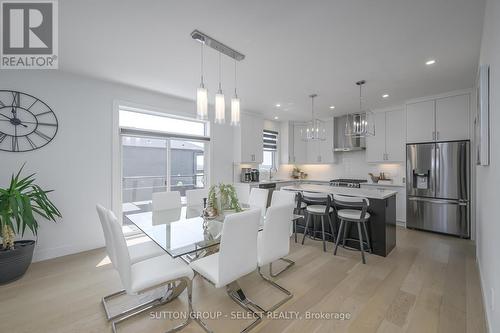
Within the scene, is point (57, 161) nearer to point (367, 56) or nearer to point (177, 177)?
point (177, 177)

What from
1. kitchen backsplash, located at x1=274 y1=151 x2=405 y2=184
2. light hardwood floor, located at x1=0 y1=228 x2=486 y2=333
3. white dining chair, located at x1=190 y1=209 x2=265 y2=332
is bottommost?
light hardwood floor, located at x1=0 y1=228 x2=486 y2=333

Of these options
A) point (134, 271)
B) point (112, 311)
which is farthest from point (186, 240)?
point (112, 311)

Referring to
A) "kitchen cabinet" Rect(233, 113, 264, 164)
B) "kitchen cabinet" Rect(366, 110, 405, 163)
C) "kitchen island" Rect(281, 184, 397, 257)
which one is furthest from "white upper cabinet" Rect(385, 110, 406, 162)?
"kitchen cabinet" Rect(233, 113, 264, 164)

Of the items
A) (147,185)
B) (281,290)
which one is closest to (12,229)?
(147,185)

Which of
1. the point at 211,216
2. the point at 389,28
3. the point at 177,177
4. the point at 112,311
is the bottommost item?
the point at 112,311

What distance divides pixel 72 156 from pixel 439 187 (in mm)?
6177

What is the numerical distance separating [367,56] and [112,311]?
381cm

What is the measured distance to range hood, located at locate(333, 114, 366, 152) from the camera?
5297 millimetres

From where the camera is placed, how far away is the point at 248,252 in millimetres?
1725

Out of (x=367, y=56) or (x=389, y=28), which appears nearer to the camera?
(x=389, y=28)

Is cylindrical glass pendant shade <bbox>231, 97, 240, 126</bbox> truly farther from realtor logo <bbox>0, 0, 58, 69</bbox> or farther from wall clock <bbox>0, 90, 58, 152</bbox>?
wall clock <bbox>0, 90, 58, 152</bbox>

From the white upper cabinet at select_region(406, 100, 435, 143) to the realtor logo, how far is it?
547cm

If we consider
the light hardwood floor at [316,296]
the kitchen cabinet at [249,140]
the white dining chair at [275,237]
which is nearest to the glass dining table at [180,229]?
the white dining chair at [275,237]

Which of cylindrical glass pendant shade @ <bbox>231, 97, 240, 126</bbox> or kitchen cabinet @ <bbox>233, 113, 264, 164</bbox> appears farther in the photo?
kitchen cabinet @ <bbox>233, 113, 264, 164</bbox>
